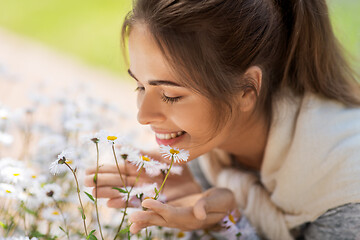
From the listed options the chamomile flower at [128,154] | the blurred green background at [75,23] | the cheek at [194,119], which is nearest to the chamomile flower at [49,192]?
the chamomile flower at [128,154]

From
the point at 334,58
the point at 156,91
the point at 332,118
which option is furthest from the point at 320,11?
the point at 156,91

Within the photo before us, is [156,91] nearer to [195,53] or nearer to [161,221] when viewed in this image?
[195,53]

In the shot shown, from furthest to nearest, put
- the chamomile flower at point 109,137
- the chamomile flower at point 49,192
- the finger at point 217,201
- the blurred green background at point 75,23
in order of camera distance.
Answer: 1. the blurred green background at point 75,23
2. the finger at point 217,201
3. the chamomile flower at point 49,192
4. the chamomile flower at point 109,137

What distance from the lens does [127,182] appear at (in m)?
1.06

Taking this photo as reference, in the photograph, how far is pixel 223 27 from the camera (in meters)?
0.86

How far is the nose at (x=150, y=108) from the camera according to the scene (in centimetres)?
89

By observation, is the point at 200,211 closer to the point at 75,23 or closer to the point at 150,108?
the point at 150,108

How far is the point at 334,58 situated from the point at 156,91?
461mm

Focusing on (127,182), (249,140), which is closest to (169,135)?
(127,182)

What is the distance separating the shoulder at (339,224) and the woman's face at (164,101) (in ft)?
1.19

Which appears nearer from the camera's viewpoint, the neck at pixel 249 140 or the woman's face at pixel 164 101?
the woman's face at pixel 164 101

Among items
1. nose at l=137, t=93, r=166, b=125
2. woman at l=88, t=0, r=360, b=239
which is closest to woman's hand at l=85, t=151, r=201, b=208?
woman at l=88, t=0, r=360, b=239

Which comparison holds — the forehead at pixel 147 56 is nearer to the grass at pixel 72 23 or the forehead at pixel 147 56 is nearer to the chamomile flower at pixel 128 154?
the chamomile flower at pixel 128 154

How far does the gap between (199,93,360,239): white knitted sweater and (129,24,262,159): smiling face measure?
0.74 ft
